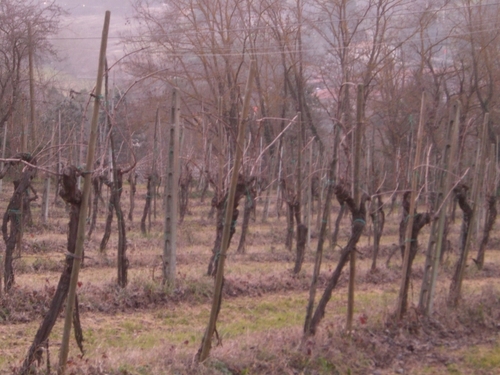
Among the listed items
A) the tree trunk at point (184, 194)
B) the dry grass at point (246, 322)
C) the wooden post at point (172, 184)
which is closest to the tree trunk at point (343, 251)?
the dry grass at point (246, 322)

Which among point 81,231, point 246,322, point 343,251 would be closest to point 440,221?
point 343,251

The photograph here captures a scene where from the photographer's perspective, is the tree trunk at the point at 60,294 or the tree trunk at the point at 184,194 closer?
the tree trunk at the point at 60,294

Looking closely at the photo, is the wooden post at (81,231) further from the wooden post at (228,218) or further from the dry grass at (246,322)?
the wooden post at (228,218)

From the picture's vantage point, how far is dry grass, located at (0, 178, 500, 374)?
578 cm

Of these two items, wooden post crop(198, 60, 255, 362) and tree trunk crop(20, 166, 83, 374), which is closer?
tree trunk crop(20, 166, 83, 374)

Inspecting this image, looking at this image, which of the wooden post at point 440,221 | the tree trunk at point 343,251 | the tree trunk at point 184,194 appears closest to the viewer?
the tree trunk at point 343,251

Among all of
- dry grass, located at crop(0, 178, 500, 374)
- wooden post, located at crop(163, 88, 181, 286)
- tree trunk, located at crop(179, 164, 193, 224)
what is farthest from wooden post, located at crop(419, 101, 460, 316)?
tree trunk, located at crop(179, 164, 193, 224)

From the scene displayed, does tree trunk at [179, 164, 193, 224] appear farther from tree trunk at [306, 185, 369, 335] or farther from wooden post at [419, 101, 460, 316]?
tree trunk at [306, 185, 369, 335]

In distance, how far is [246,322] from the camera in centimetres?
835

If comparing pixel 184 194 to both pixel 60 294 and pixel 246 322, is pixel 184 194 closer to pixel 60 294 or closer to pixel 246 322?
pixel 246 322

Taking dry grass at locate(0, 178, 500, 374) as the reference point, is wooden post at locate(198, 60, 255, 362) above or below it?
above

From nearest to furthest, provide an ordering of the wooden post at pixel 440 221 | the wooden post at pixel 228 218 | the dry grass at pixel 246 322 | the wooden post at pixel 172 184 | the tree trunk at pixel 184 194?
the wooden post at pixel 228 218
the dry grass at pixel 246 322
the wooden post at pixel 440 221
the wooden post at pixel 172 184
the tree trunk at pixel 184 194

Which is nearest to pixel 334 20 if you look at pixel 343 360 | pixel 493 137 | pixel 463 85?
pixel 463 85

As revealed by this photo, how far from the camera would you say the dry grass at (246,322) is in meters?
5.78
